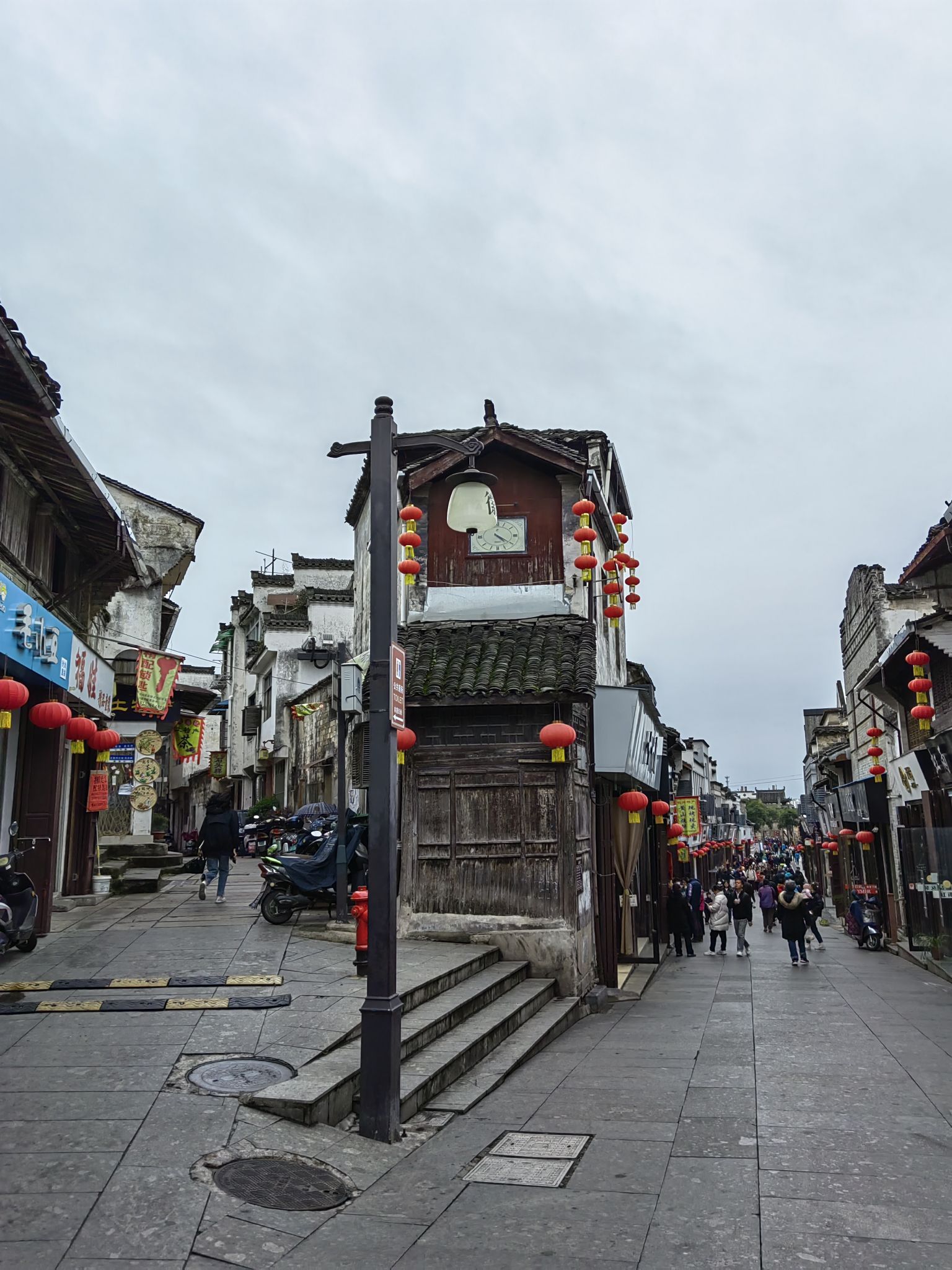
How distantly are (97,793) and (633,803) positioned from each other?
31.6ft

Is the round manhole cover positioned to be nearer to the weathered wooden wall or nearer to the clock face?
the weathered wooden wall

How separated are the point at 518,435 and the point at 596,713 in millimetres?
4717

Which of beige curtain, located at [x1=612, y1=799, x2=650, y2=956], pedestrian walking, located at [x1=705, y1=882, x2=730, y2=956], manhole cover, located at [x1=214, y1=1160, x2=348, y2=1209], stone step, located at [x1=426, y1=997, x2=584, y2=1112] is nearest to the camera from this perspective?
manhole cover, located at [x1=214, y1=1160, x2=348, y2=1209]

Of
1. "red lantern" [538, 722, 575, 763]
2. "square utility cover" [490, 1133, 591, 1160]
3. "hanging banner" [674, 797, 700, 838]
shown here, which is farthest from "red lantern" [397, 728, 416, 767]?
"hanging banner" [674, 797, 700, 838]

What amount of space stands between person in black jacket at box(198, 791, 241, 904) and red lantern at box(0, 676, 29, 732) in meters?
6.08

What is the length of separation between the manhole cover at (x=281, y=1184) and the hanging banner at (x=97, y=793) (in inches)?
509

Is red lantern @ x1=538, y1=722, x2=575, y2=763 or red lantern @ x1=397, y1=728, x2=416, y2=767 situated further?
red lantern @ x1=538, y1=722, x2=575, y2=763

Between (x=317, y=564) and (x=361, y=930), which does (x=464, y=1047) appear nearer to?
(x=361, y=930)

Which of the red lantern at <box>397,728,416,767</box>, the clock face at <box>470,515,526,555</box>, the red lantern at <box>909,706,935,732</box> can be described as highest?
the clock face at <box>470,515,526,555</box>

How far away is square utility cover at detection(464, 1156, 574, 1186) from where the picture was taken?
5.77 m

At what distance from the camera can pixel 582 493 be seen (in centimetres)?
1572

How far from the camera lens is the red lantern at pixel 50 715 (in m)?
11.5

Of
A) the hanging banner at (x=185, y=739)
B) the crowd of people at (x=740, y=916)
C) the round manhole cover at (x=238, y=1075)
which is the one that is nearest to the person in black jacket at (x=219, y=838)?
the hanging banner at (x=185, y=739)

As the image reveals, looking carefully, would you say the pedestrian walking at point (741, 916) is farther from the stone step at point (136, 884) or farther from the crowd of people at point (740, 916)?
the stone step at point (136, 884)
